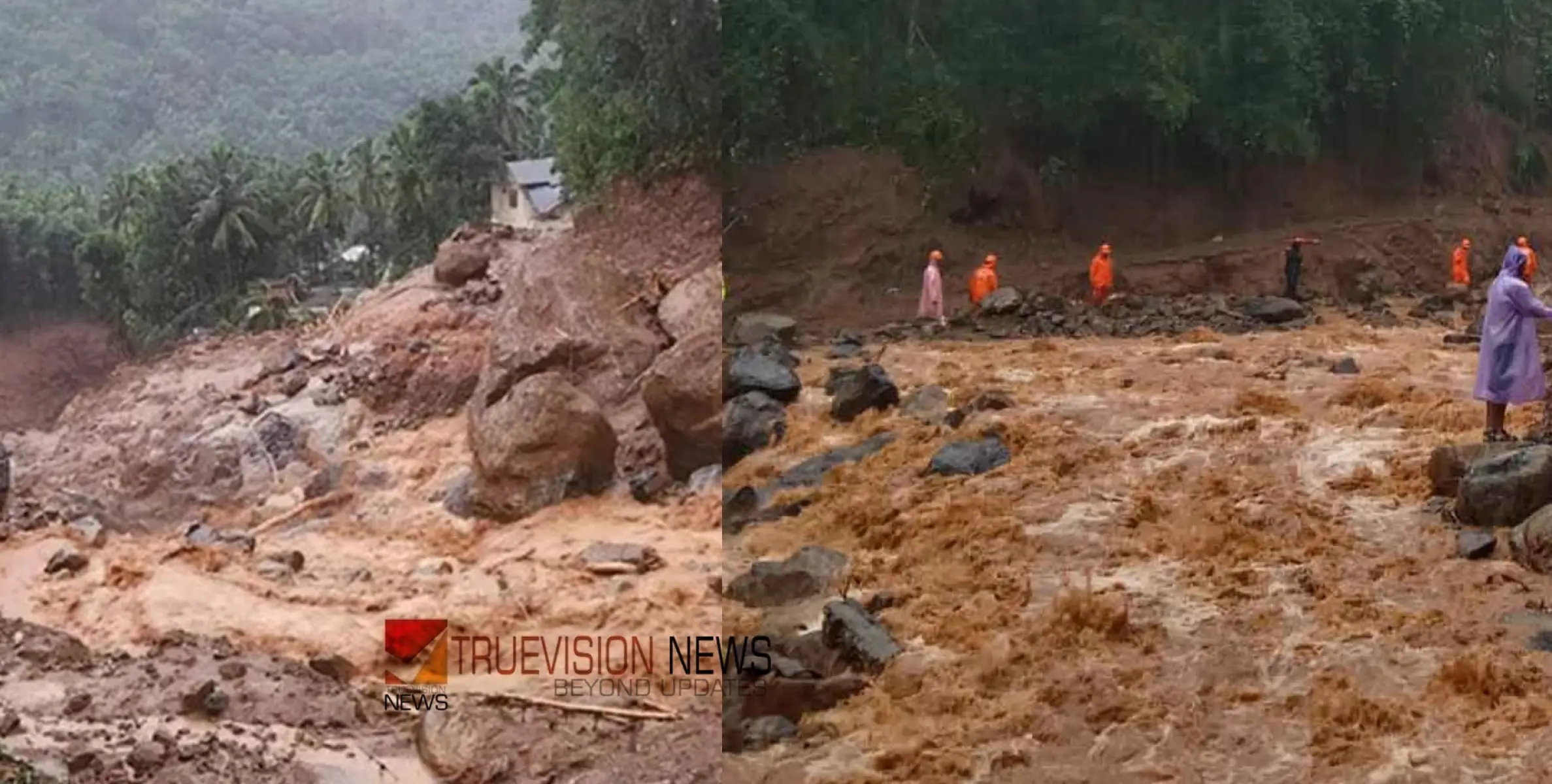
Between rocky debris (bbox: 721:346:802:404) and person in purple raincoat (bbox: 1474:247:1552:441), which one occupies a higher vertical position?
person in purple raincoat (bbox: 1474:247:1552:441)

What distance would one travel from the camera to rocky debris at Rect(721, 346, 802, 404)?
16.9ft

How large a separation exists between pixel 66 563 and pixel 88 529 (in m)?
0.08

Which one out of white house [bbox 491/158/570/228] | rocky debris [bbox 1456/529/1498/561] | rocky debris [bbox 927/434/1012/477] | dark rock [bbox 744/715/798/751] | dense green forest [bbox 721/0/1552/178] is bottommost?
dark rock [bbox 744/715/798/751]

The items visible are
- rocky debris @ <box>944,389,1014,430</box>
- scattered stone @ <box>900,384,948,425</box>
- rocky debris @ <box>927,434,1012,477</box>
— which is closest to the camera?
rocky debris @ <box>927,434,1012,477</box>

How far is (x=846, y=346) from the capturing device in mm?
5887

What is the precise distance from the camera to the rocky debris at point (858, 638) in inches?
154

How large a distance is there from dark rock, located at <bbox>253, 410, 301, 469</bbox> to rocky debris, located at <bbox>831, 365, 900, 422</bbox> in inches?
73.5

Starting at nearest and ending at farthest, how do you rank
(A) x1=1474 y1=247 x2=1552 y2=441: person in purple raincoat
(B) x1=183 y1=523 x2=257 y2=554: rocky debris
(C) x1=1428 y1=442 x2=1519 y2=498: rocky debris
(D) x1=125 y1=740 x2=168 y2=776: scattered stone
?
(D) x1=125 y1=740 x2=168 y2=776: scattered stone, (B) x1=183 y1=523 x2=257 y2=554: rocky debris, (C) x1=1428 y1=442 x2=1519 y2=498: rocky debris, (A) x1=1474 y1=247 x2=1552 y2=441: person in purple raincoat

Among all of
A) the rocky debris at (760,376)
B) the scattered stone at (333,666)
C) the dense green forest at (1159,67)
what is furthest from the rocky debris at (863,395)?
the scattered stone at (333,666)

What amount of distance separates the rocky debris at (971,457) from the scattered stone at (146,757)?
2.26 m

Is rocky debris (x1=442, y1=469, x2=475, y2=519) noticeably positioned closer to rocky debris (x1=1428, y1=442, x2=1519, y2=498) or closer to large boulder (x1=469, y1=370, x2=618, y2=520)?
large boulder (x1=469, y1=370, x2=618, y2=520)

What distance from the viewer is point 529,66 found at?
4027 millimetres

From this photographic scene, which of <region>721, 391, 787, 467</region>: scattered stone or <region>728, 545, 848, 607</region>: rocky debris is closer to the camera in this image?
<region>728, 545, 848, 607</region>: rocky debris

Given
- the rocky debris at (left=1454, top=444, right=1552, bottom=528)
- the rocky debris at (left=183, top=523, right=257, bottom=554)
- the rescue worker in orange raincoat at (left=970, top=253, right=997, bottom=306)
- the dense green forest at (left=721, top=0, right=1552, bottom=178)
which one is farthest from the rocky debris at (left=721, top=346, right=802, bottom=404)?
the rocky debris at (left=1454, top=444, right=1552, bottom=528)
